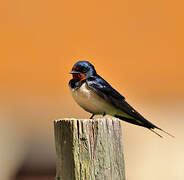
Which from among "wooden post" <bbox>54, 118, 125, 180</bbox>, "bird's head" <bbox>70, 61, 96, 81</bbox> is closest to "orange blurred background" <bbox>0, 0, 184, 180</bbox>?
"bird's head" <bbox>70, 61, 96, 81</bbox>

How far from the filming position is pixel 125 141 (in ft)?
18.5

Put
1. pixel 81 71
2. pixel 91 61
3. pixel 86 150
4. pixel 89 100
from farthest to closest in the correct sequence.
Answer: pixel 91 61 < pixel 81 71 < pixel 89 100 < pixel 86 150

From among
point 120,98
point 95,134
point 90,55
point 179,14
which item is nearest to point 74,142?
point 95,134

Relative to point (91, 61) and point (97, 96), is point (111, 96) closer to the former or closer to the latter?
point (97, 96)

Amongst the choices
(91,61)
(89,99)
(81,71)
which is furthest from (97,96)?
(91,61)

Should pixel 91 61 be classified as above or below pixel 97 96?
above

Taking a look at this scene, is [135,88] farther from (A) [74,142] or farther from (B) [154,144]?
(A) [74,142]

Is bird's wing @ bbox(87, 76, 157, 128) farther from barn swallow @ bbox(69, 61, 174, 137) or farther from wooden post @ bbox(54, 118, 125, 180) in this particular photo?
wooden post @ bbox(54, 118, 125, 180)

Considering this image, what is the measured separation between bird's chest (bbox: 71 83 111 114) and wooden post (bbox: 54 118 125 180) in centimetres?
122

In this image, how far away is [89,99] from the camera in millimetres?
3527

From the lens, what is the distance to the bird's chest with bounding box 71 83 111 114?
3.53 meters

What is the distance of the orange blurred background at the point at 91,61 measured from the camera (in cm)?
502

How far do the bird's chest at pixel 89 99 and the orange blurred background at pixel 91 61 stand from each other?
156 centimetres

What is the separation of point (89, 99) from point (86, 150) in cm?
129
